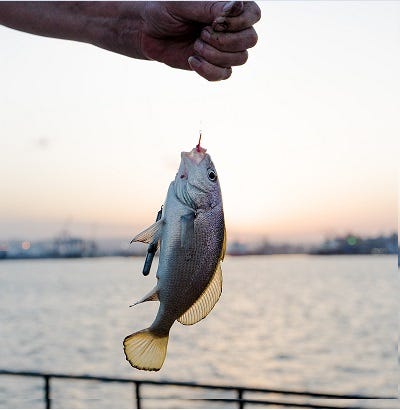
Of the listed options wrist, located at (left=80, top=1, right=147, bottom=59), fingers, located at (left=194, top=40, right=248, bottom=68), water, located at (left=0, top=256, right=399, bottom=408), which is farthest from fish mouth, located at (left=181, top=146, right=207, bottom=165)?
water, located at (left=0, top=256, right=399, bottom=408)

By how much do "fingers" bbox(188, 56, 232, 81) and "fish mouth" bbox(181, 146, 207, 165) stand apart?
0.23 metres

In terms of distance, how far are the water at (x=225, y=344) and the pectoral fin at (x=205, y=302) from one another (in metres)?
13.9

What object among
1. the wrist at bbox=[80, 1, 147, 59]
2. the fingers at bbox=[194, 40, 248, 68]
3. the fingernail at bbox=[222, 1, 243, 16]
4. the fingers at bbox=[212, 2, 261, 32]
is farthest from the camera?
the wrist at bbox=[80, 1, 147, 59]

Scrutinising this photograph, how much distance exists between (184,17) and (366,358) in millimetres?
33621

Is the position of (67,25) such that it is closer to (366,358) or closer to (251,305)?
(366,358)

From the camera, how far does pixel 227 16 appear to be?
7.35 feet

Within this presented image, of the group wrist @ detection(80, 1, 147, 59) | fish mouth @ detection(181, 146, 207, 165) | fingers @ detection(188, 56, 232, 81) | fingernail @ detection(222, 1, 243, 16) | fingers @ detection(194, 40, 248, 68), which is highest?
wrist @ detection(80, 1, 147, 59)

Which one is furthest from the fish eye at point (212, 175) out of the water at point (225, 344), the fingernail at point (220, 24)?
the water at point (225, 344)

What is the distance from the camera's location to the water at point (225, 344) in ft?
90.0

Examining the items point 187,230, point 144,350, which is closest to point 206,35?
point 187,230

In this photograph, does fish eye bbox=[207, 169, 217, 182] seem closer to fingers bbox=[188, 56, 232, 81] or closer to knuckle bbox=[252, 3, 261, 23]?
fingers bbox=[188, 56, 232, 81]

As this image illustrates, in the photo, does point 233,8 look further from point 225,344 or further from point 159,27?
point 225,344

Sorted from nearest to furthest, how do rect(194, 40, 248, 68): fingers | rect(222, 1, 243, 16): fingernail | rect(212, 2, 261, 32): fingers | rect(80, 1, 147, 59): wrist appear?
rect(222, 1, 243, 16): fingernail, rect(212, 2, 261, 32): fingers, rect(194, 40, 248, 68): fingers, rect(80, 1, 147, 59): wrist

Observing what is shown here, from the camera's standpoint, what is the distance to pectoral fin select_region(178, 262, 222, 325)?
7.61 ft
